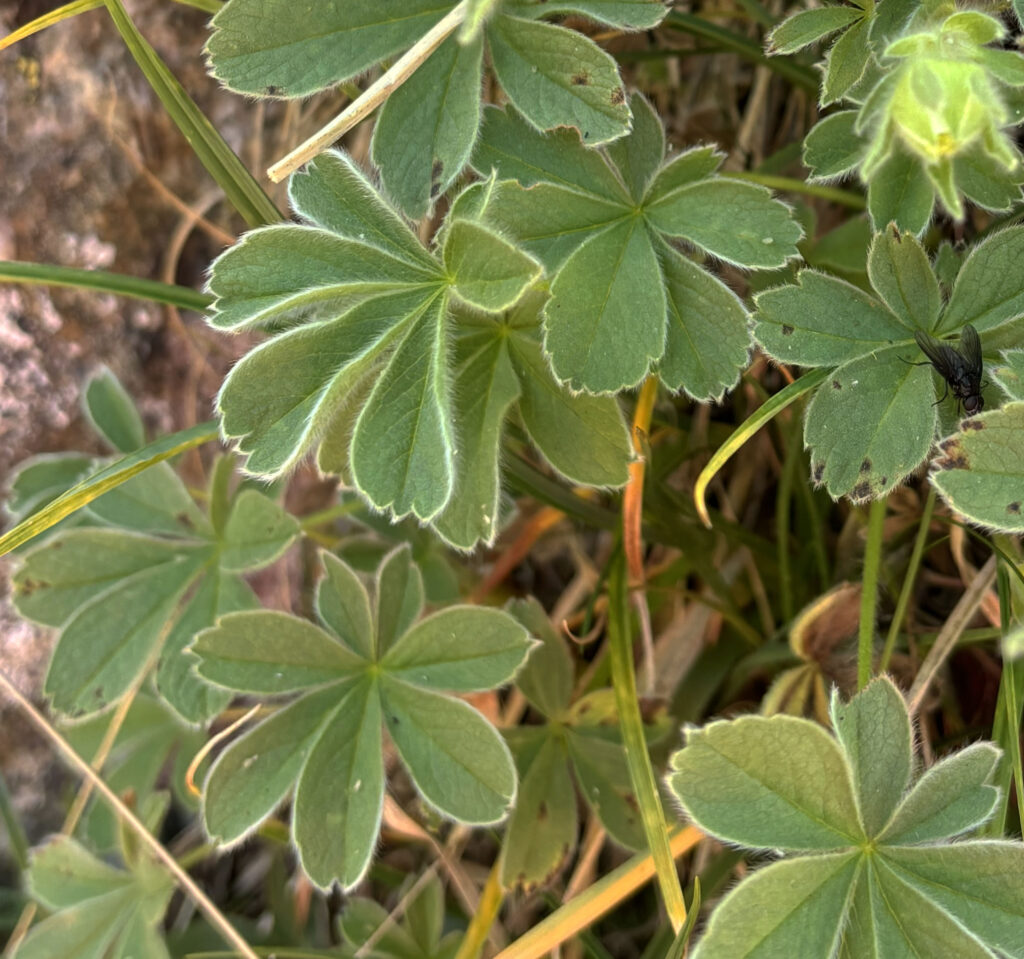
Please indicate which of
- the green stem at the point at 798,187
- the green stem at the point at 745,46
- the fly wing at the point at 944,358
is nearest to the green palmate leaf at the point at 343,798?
the fly wing at the point at 944,358

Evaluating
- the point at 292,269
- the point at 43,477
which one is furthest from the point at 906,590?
the point at 43,477

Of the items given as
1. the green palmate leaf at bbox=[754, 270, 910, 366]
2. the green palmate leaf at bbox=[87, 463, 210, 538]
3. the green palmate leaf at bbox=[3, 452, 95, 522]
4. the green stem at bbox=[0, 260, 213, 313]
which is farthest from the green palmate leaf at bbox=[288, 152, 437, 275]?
the green palmate leaf at bbox=[3, 452, 95, 522]

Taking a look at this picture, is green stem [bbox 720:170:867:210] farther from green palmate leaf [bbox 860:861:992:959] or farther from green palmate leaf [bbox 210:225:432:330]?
green palmate leaf [bbox 860:861:992:959]

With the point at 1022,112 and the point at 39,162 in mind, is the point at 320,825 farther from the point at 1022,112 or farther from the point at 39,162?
the point at 39,162

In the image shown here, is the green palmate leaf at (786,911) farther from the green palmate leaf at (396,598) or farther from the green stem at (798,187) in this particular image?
the green stem at (798,187)

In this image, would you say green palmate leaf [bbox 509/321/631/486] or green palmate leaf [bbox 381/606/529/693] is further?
green palmate leaf [bbox 381/606/529/693]

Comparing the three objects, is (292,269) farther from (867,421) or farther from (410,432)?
(867,421)

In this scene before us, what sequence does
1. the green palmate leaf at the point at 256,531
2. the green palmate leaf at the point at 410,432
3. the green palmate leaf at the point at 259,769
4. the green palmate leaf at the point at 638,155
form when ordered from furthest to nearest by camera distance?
the green palmate leaf at the point at 256,531 < the green palmate leaf at the point at 259,769 < the green palmate leaf at the point at 638,155 < the green palmate leaf at the point at 410,432
